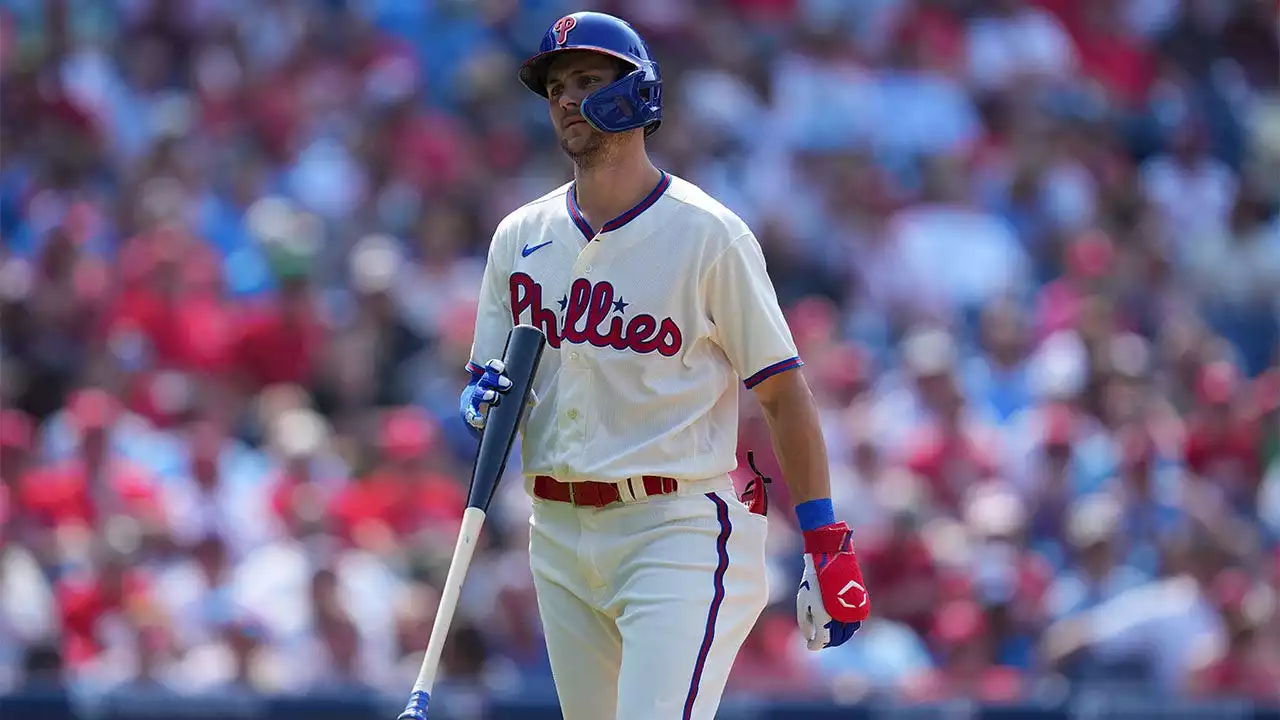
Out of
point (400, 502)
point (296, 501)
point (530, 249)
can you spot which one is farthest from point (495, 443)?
point (400, 502)

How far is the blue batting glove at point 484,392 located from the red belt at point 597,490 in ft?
0.73

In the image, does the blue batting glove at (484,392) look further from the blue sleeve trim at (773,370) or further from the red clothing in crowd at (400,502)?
the red clothing in crowd at (400,502)

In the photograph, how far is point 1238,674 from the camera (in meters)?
7.96

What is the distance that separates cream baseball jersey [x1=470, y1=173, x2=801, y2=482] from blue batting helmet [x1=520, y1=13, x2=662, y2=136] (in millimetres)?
218

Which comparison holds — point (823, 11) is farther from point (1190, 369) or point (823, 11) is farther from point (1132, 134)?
point (1190, 369)

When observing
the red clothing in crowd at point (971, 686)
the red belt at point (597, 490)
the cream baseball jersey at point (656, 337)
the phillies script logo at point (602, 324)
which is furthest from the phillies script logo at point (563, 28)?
the red clothing in crowd at point (971, 686)

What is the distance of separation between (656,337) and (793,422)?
0.38 metres

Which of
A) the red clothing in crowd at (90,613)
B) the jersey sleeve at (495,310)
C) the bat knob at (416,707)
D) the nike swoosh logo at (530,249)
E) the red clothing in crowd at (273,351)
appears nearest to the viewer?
the bat knob at (416,707)

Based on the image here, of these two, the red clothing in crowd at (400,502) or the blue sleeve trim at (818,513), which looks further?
the red clothing in crowd at (400,502)

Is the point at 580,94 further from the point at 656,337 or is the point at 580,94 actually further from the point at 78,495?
the point at 78,495

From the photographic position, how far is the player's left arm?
4.27 metres

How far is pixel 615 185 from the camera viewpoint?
4.42 meters

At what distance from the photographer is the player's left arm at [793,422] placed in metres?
4.27

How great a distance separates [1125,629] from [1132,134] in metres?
4.79
